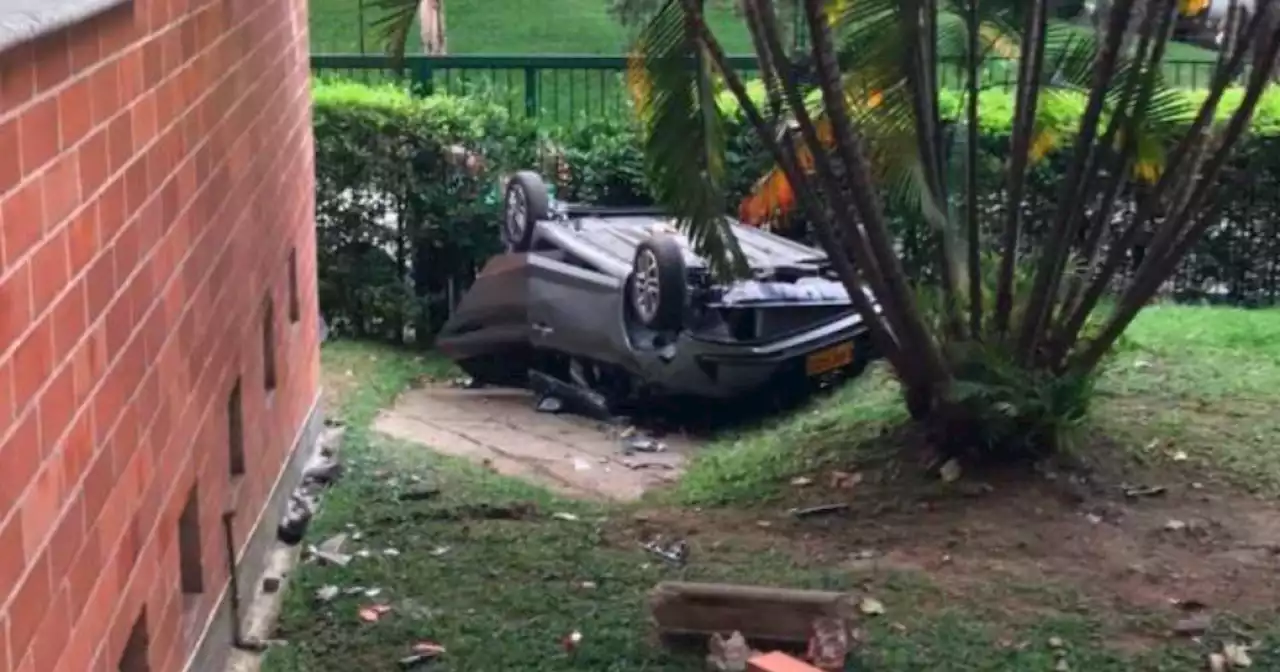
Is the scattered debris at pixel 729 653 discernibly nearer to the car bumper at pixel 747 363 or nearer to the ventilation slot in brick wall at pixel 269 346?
the ventilation slot in brick wall at pixel 269 346

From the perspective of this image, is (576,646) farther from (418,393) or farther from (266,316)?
(418,393)

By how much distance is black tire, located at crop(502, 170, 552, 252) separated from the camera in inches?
434

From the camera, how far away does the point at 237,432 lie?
576 cm

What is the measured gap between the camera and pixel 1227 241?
38.8 feet

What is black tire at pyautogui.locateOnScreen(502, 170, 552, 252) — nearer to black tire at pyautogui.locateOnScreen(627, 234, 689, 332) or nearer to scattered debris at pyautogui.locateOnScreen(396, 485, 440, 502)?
black tire at pyautogui.locateOnScreen(627, 234, 689, 332)

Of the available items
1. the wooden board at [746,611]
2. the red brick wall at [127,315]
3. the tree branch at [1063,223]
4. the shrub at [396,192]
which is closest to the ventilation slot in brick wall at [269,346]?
the red brick wall at [127,315]

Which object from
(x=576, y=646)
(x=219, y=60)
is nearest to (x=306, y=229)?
(x=219, y=60)

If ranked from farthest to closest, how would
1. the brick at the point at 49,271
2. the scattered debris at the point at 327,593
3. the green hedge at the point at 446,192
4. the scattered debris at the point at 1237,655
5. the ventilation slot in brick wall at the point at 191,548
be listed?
the green hedge at the point at 446,192, the scattered debris at the point at 327,593, the scattered debris at the point at 1237,655, the ventilation slot in brick wall at the point at 191,548, the brick at the point at 49,271

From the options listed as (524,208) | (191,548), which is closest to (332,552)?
(191,548)

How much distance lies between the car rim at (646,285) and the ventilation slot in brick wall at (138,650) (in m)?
5.17

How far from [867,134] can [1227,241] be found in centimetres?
527

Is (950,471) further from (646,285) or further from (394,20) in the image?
(394,20)

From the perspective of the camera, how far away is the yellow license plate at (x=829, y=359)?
367 inches

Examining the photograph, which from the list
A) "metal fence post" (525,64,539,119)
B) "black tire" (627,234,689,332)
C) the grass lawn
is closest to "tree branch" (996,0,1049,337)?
the grass lawn
